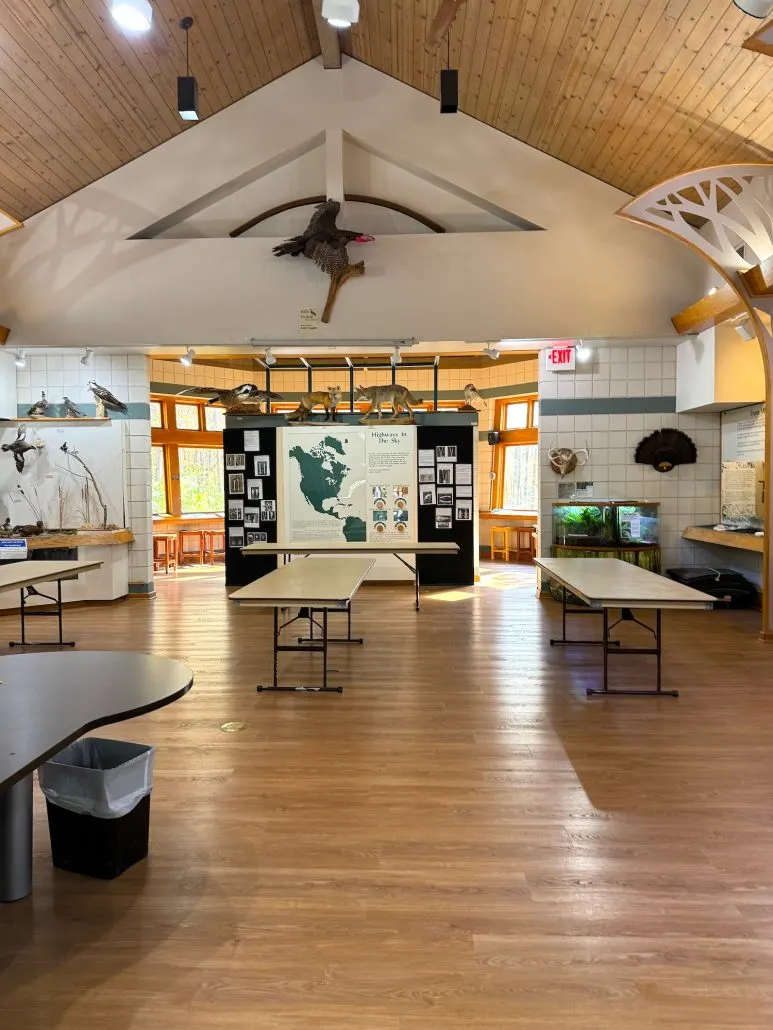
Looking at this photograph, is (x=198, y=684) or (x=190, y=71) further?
(x=190, y=71)

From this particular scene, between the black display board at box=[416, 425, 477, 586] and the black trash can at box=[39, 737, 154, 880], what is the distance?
22.7ft

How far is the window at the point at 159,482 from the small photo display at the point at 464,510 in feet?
18.5

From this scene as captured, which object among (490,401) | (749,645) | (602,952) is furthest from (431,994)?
(490,401)

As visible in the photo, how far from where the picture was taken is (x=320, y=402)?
9109 mm

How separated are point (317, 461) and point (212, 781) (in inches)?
255

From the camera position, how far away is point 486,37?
638 cm

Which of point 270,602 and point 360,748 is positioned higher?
point 270,602

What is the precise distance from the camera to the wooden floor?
6.14 ft

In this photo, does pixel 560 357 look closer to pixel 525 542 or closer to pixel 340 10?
pixel 525 542

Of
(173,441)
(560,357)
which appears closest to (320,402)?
(560,357)

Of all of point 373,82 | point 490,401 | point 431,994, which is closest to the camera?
point 431,994

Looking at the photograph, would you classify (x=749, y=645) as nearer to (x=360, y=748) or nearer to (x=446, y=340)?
(x=360, y=748)

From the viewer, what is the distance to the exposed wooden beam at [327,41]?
696 centimetres

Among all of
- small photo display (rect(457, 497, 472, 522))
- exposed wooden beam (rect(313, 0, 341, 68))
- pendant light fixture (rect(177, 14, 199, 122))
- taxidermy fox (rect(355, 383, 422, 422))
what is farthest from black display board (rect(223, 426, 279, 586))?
exposed wooden beam (rect(313, 0, 341, 68))
